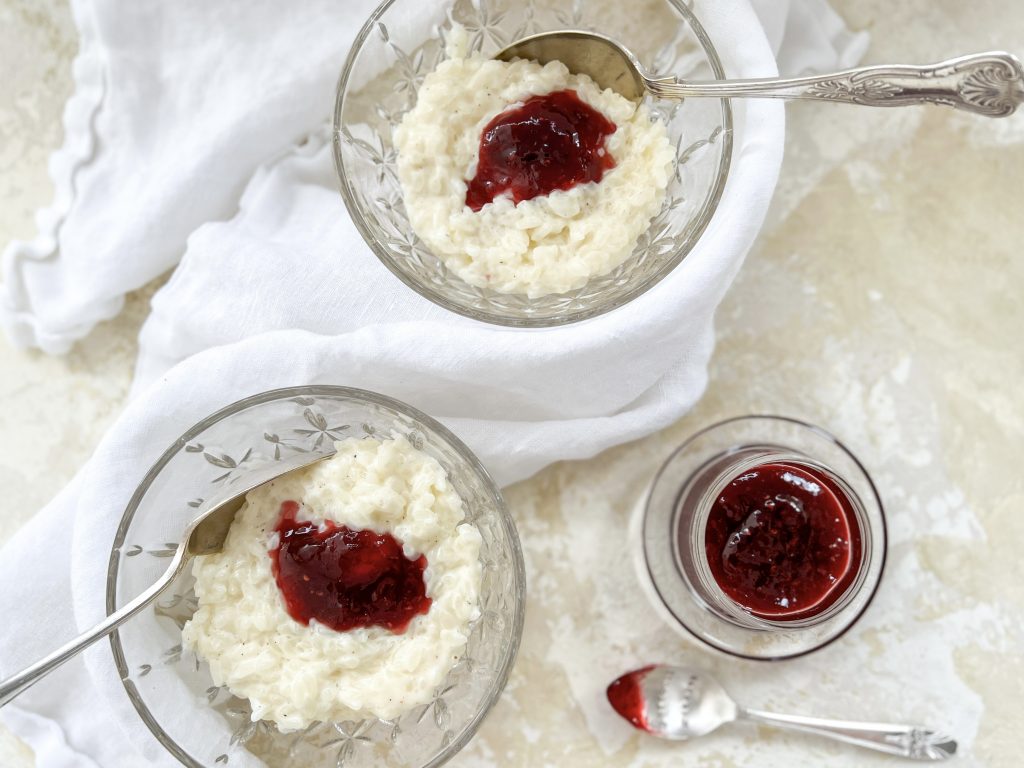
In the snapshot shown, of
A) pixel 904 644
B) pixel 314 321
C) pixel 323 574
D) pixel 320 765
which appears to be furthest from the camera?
pixel 904 644

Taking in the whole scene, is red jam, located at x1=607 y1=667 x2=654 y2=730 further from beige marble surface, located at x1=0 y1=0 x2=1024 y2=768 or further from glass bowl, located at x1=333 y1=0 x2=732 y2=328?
glass bowl, located at x1=333 y1=0 x2=732 y2=328

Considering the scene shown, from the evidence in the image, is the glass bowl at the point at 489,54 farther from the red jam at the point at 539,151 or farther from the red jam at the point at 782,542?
the red jam at the point at 782,542

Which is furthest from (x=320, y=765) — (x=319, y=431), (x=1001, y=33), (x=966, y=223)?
(x=1001, y=33)

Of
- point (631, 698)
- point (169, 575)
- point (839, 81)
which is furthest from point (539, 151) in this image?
point (631, 698)

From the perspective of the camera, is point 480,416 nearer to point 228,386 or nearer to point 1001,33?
point 228,386

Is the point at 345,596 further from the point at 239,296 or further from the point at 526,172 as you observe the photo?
the point at 526,172
